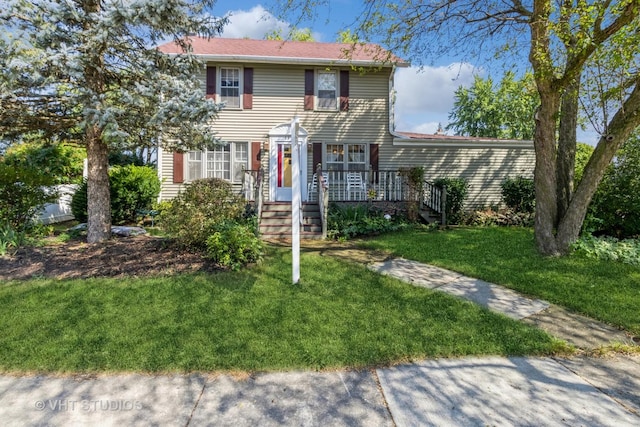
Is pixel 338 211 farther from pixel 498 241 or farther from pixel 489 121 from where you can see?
pixel 489 121

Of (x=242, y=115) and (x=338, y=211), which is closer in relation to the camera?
(x=338, y=211)

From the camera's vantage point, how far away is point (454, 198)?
35.3 ft

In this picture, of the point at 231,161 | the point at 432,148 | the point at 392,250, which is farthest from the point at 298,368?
the point at 432,148

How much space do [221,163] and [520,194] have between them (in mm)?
9934

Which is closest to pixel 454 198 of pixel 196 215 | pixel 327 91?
pixel 327 91

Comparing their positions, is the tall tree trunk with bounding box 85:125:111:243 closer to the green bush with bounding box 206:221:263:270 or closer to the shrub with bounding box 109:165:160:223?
the green bush with bounding box 206:221:263:270

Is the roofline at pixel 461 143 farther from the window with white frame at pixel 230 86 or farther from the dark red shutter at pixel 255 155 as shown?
the window with white frame at pixel 230 86

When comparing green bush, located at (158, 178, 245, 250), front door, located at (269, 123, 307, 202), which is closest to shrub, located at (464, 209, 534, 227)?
front door, located at (269, 123, 307, 202)

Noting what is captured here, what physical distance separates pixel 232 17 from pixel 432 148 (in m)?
8.57

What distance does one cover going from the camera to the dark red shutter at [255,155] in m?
11.7

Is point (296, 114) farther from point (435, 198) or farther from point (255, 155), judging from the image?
point (435, 198)

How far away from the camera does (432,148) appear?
41.7 ft

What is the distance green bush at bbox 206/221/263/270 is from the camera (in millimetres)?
5395

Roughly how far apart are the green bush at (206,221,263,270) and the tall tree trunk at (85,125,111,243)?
2355 mm
